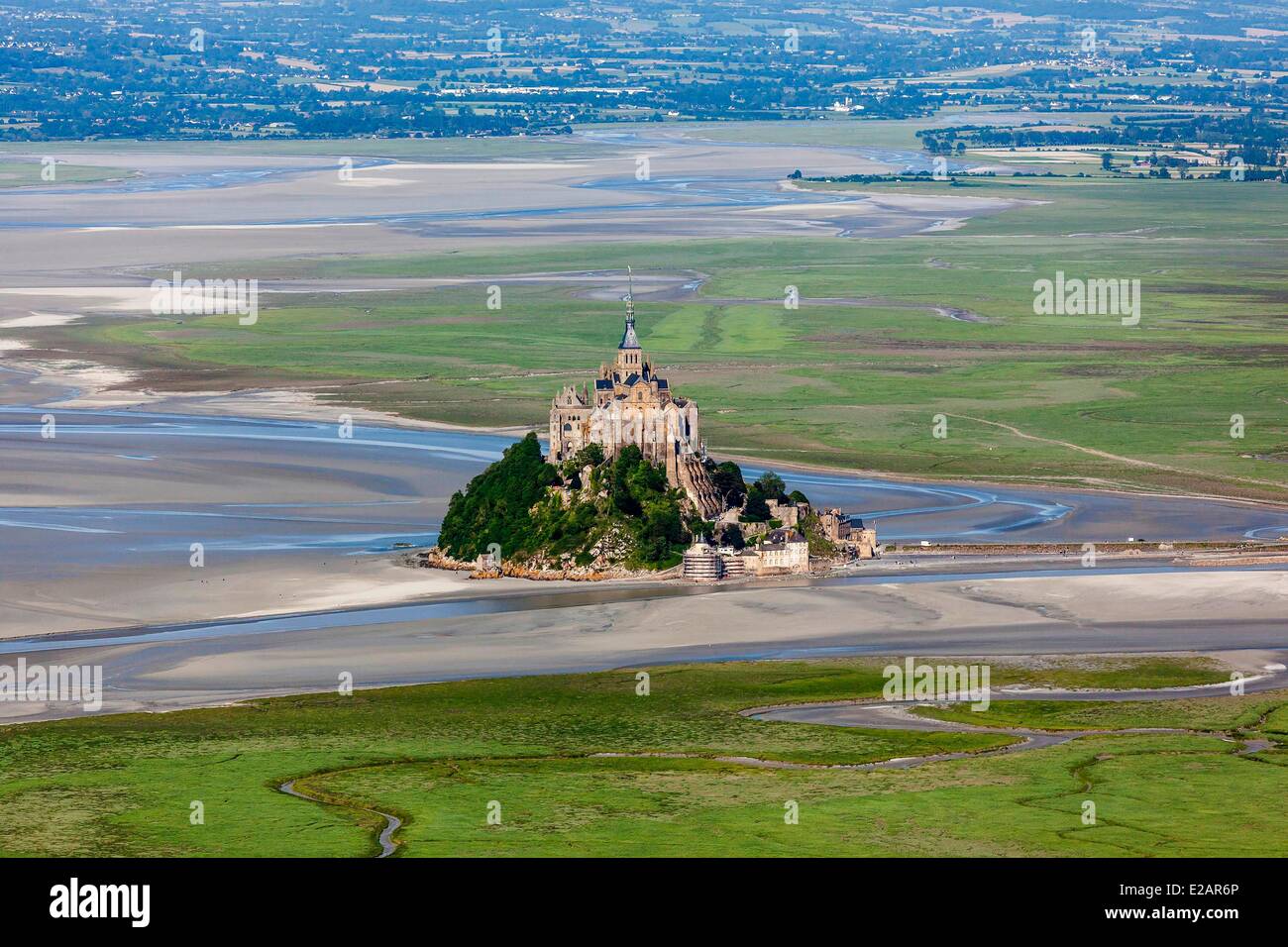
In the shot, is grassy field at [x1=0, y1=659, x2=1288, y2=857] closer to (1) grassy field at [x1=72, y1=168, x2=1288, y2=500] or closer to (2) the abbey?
(2) the abbey

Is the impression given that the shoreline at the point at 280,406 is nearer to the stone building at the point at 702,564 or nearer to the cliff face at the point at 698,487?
the cliff face at the point at 698,487

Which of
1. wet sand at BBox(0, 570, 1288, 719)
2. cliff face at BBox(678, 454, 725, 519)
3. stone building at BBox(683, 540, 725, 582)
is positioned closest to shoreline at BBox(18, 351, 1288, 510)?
cliff face at BBox(678, 454, 725, 519)

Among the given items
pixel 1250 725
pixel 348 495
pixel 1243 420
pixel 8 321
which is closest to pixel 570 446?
pixel 348 495

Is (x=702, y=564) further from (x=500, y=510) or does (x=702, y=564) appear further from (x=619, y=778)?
(x=619, y=778)

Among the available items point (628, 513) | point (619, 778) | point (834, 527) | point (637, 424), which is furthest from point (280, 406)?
point (619, 778)

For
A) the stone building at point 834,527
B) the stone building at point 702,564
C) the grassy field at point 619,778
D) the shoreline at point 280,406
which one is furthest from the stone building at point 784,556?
the shoreline at point 280,406

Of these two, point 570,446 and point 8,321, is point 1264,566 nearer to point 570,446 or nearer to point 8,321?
point 570,446
